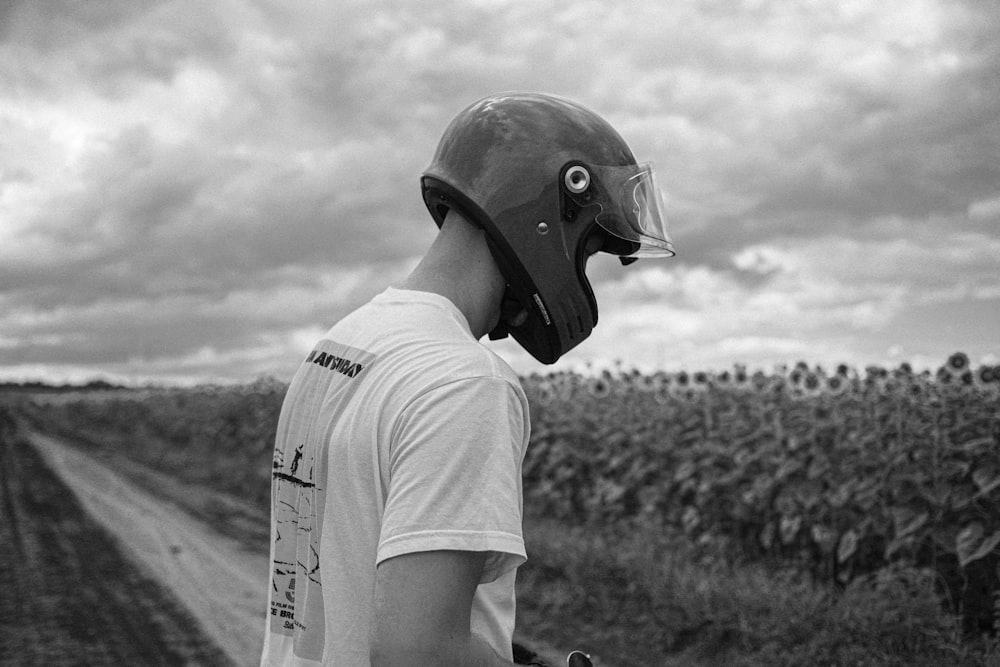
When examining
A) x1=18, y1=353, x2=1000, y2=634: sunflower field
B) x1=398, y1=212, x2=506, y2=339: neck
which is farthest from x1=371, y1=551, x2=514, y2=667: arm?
x1=18, y1=353, x2=1000, y2=634: sunflower field

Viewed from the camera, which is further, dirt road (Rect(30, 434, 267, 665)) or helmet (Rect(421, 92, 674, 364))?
dirt road (Rect(30, 434, 267, 665))

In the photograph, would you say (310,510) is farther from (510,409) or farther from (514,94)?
(514,94)

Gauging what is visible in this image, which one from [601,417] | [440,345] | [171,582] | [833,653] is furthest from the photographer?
[601,417]

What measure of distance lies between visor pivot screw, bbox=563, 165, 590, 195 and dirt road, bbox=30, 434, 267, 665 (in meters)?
5.20

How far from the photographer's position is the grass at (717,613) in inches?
206

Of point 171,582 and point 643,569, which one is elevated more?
point 643,569

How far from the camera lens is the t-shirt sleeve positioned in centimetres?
143

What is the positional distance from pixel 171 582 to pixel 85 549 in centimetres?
205

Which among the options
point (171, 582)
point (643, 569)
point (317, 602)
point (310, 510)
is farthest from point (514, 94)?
point (171, 582)

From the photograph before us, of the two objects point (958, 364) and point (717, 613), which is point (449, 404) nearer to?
point (717, 613)

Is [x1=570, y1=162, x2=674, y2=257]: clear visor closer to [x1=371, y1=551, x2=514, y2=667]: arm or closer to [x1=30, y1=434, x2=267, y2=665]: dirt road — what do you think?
[x1=371, y1=551, x2=514, y2=667]: arm

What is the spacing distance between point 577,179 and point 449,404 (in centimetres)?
72

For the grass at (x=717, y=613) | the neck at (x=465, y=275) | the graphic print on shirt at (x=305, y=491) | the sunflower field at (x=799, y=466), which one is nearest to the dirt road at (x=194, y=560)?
the grass at (x=717, y=613)

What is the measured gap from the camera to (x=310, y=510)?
1.83 meters
